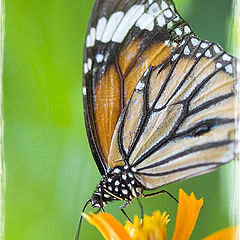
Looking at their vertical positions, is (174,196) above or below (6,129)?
below

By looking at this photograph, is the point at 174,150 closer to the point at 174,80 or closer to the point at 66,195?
the point at 174,80

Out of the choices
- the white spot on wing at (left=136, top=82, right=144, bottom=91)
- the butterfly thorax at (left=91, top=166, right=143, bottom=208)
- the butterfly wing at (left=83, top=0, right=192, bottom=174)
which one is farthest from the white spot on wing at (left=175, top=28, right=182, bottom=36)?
the butterfly thorax at (left=91, top=166, right=143, bottom=208)

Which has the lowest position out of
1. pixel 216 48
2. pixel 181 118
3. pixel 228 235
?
pixel 228 235

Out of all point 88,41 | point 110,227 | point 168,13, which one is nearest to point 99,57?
point 88,41

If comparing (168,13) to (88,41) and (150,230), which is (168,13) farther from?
(150,230)

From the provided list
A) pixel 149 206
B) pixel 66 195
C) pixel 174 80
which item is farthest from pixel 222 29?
pixel 66 195

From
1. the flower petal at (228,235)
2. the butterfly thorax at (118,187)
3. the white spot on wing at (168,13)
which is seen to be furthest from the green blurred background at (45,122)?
the flower petal at (228,235)
